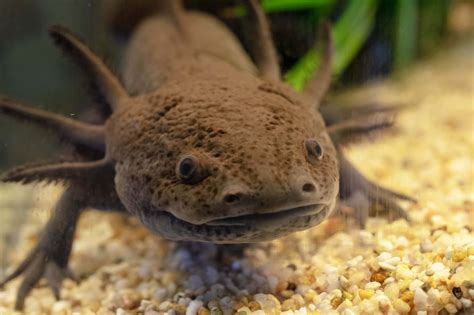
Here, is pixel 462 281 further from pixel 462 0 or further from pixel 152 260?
pixel 462 0

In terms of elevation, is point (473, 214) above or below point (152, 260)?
above

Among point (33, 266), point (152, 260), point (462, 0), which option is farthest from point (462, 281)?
point (462, 0)

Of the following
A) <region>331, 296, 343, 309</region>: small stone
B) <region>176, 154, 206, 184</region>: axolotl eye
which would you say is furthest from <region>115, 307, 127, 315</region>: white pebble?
<region>331, 296, 343, 309</region>: small stone

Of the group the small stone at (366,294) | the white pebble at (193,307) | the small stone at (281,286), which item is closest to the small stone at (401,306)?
the small stone at (366,294)

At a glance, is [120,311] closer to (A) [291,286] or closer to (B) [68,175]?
(B) [68,175]

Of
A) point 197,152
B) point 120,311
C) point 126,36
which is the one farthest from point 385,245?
point 126,36

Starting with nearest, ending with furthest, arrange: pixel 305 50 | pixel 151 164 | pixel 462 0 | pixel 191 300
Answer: pixel 151 164, pixel 191 300, pixel 305 50, pixel 462 0

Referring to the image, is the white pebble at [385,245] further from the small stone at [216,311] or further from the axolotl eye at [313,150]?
the small stone at [216,311]
